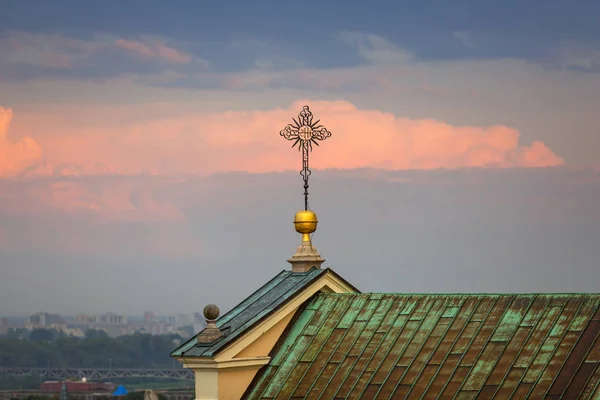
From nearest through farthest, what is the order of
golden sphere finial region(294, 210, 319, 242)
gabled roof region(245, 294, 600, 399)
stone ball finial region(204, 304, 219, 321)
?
gabled roof region(245, 294, 600, 399)
stone ball finial region(204, 304, 219, 321)
golden sphere finial region(294, 210, 319, 242)

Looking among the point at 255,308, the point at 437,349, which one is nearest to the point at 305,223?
the point at 255,308

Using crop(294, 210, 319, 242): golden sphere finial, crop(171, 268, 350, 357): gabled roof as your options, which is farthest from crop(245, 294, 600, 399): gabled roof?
crop(294, 210, 319, 242): golden sphere finial

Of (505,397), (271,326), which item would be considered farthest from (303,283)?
(505,397)

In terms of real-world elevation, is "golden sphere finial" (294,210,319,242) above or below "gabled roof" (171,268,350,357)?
above

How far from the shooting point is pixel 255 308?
36156mm

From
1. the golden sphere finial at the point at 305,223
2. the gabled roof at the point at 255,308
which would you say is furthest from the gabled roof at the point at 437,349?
the golden sphere finial at the point at 305,223

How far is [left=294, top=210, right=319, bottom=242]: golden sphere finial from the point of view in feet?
123

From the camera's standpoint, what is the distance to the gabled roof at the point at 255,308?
113 feet

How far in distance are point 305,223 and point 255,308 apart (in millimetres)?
2664

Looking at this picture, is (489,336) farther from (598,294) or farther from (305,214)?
(305,214)

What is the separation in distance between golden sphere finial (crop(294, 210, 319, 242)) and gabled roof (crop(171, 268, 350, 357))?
102 centimetres

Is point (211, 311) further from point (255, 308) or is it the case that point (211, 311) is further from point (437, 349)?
point (437, 349)

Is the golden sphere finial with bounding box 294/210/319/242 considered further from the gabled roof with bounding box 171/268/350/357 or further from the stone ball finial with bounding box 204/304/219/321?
the stone ball finial with bounding box 204/304/219/321

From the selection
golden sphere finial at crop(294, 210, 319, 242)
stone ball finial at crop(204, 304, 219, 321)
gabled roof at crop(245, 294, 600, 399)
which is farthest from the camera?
golden sphere finial at crop(294, 210, 319, 242)
